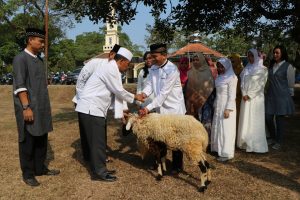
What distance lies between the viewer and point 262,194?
5227 millimetres

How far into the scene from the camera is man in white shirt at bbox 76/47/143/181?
561 cm

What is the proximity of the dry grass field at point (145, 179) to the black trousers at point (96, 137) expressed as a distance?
278 mm

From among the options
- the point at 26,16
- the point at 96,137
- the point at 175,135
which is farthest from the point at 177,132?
the point at 26,16

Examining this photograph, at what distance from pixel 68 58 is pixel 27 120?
54.8m

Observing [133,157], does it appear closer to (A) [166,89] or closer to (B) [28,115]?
(A) [166,89]

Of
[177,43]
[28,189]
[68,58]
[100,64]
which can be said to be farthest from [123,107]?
[68,58]

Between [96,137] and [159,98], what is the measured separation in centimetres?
108

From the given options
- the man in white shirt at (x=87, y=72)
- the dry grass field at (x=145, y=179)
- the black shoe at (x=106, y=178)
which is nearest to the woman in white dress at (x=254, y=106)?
the dry grass field at (x=145, y=179)

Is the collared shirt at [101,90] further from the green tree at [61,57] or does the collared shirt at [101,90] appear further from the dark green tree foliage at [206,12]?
the green tree at [61,57]

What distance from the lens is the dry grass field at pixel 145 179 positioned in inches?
206

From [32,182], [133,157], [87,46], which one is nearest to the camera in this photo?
[32,182]

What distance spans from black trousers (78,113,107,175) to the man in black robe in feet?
1.84

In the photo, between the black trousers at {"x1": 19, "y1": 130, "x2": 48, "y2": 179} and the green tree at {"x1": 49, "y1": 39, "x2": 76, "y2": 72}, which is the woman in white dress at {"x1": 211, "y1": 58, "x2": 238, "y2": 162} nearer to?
the black trousers at {"x1": 19, "y1": 130, "x2": 48, "y2": 179}

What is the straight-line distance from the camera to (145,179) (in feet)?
19.2
